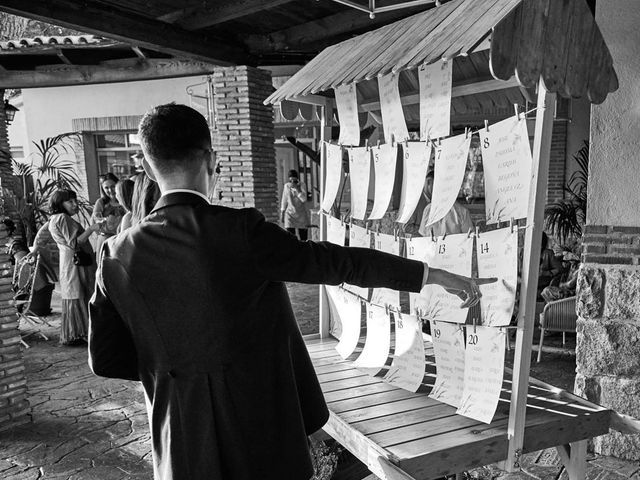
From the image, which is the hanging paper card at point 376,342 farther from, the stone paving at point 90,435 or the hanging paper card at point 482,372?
the stone paving at point 90,435

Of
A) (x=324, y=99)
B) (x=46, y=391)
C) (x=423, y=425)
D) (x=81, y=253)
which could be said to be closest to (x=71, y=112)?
(x=81, y=253)

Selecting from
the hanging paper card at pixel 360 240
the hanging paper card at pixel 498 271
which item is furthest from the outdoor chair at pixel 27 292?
the hanging paper card at pixel 498 271

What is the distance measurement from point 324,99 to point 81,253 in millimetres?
3883

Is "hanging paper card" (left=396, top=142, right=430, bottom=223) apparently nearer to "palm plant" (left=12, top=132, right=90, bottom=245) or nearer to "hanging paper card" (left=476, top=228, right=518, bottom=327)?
"hanging paper card" (left=476, top=228, right=518, bottom=327)

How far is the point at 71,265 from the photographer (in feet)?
19.1

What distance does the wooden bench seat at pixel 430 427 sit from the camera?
170 centimetres

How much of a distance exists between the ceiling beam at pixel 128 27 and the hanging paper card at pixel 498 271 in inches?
180

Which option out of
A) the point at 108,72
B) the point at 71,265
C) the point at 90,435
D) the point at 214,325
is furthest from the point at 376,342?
the point at 108,72

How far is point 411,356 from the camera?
2291 millimetres

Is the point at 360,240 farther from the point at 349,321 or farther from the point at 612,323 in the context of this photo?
the point at 612,323

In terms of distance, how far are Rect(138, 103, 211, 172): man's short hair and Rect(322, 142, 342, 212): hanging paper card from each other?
137 cm

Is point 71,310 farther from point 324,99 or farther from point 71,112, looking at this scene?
point 71,112

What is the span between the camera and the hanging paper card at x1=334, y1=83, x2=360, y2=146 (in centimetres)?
258

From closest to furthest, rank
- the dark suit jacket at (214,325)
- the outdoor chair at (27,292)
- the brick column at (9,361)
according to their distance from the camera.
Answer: the dark suit jacket at (214,325)
the brick column at (9,361)
the outdoor chair at (27,292)
